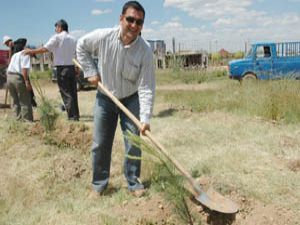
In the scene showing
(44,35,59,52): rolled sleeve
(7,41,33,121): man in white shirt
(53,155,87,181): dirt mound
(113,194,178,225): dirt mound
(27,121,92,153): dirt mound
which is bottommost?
(113,194,178,225): dirt mound

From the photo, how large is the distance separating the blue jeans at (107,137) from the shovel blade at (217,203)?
717 mm

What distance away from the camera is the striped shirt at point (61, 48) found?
6.79 meters

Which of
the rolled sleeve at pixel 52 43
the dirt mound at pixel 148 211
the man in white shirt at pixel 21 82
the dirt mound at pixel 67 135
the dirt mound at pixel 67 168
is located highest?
the rolled sleeve at pixel 52 43

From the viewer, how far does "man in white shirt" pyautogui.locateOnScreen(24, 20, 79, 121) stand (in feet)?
22.3

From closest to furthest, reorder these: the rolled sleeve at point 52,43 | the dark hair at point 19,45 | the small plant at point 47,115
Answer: the small plant at point 47,115 < the rolled sleeve at point 52,43 < the dark hair at point 19,45

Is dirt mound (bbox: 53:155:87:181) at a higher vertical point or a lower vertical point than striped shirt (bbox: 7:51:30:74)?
lower

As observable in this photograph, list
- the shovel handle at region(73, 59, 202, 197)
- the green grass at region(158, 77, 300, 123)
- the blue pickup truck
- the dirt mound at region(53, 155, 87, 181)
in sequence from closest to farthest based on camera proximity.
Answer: the shovel handle at region(73, 59, 202, 197) < the dirt mound at region(53, 155, 87, 181) < the green grass at region(158, 77, 300, 123) < the blue pickup truck

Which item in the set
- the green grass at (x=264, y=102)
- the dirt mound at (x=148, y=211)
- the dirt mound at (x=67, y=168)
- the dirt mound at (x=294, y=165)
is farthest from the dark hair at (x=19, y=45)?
the dirt mound at (x=294, y=165)

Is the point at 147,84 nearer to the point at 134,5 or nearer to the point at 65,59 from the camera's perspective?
the point at 134,5

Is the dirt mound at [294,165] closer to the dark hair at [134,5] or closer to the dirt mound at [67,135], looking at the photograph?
the dark hair at [134,5]

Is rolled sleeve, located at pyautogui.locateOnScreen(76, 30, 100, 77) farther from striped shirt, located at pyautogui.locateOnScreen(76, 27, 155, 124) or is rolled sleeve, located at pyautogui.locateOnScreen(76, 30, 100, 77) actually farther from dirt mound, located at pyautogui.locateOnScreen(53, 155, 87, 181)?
dirt mound, located at pyautogui.locateOnScreen(53, 155, 87, 181)

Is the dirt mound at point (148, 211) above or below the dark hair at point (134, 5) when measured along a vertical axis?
below

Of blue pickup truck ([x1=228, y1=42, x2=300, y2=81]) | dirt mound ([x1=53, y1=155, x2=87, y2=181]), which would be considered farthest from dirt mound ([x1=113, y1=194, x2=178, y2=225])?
blue pickup truck ([x1=228, y1=42, x2=300, y2=81])

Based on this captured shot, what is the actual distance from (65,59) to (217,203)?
14.4 feet
